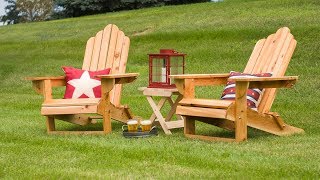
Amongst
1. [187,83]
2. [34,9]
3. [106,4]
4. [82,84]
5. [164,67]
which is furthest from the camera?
[34,9]

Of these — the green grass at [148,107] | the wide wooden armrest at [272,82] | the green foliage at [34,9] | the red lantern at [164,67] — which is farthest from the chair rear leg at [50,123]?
the green foliage at [34,9]

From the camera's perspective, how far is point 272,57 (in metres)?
7.53

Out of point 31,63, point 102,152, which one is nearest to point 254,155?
point 102,152

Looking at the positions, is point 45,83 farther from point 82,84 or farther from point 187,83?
point 187,83

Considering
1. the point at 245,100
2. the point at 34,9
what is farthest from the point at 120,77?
the point at 34,9

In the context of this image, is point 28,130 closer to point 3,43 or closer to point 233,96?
point 233,96

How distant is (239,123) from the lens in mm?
6668

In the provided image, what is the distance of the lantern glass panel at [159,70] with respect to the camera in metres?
7.62

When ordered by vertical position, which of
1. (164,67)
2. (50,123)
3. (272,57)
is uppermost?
(272,57)

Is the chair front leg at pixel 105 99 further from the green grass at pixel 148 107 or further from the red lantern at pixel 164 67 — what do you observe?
the red lantern at pixel 164 67

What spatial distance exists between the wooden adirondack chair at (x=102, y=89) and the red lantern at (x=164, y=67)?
22 centimetres

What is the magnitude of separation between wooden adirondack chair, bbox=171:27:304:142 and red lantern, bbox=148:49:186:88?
366mm

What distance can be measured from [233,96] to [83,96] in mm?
1765

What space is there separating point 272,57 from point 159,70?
4.07 feet
